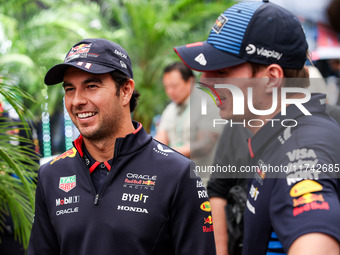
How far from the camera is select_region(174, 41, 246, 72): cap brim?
179cm

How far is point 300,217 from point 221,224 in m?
1.79

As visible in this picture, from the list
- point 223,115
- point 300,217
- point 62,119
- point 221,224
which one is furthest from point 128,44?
point 300,217

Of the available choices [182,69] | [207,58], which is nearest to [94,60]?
[207,58]

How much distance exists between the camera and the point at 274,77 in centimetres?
175

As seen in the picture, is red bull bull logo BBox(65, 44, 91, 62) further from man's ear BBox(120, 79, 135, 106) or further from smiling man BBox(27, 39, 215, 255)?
man's ear BBox(120, 79, 135, 106)

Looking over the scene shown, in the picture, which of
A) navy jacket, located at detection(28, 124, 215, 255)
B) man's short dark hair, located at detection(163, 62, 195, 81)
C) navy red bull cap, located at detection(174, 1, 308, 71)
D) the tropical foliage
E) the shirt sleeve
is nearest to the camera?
the shirt sleeve

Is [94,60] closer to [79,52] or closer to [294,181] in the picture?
[79,52]

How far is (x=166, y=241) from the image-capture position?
6.39 feet

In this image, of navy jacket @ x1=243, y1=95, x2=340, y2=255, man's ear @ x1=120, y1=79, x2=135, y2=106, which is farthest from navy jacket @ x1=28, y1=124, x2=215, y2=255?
navy jacket @ x1=243, y1=95, x2=340, y2=255

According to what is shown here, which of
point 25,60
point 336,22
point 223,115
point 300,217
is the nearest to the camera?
point 336,22

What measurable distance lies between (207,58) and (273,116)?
14.6 inches

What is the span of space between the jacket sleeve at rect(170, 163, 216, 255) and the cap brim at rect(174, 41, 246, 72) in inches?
19.3

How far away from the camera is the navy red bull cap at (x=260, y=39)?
1.73 m

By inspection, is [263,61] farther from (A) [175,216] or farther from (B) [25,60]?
(B) [25,60]
